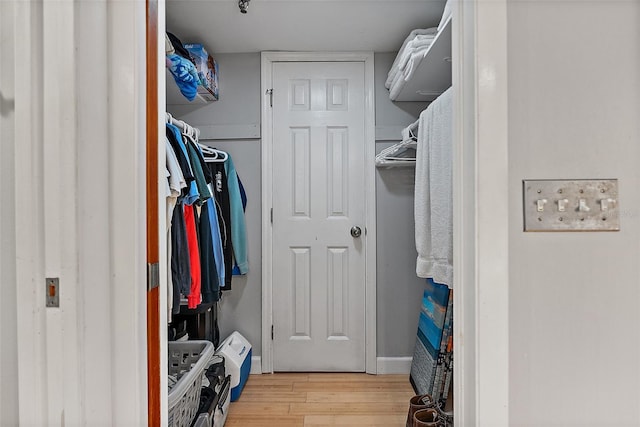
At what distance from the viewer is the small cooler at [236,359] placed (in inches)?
87.5

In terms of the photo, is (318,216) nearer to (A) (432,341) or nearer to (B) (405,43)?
(A) (432,341)

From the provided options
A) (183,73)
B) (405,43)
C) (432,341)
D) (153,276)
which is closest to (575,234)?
(153,276)

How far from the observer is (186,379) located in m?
1.59

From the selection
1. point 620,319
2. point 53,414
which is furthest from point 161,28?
point 620,319

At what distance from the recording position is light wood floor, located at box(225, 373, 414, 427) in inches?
80.7

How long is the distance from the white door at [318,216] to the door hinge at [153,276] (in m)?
1.66

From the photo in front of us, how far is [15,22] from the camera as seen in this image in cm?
78

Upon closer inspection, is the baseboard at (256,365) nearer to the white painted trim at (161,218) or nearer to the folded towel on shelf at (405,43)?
the white painted trim at (161,218)

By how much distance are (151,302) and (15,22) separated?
0.64m

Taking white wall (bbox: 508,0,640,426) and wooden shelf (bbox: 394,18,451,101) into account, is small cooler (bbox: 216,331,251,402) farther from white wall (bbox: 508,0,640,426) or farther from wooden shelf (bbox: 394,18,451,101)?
wooden shelf (bbox: 394,18,451,101)

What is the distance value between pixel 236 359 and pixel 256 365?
1.19 feet

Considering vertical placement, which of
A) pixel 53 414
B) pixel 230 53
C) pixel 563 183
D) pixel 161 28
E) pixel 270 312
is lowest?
pixel 270 312

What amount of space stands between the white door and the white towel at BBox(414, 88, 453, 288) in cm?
86

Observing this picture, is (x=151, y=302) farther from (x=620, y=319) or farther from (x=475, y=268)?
(x=620, y=319)
